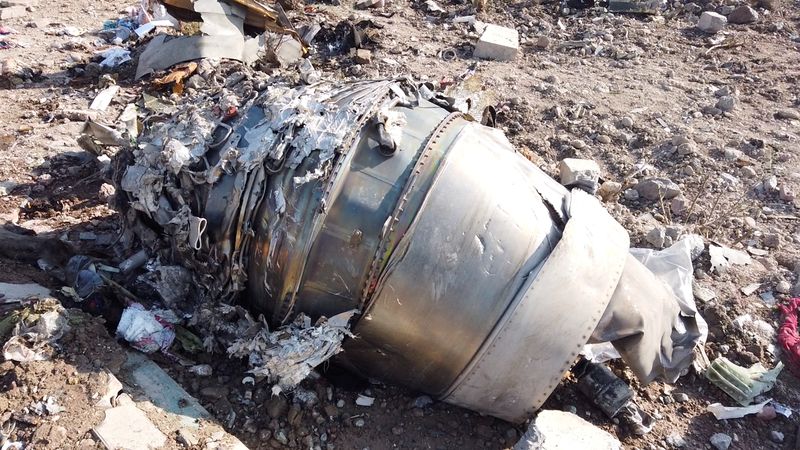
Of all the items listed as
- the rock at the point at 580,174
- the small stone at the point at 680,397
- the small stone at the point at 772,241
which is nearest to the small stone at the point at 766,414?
the small stone at the point at 680,397

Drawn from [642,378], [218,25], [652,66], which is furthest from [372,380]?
[652,66]

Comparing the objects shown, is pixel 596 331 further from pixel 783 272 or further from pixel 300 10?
pixel 300 10

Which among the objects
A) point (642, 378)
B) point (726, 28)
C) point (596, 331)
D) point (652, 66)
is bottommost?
point (642, 378)

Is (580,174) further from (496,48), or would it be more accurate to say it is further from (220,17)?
(220,17)

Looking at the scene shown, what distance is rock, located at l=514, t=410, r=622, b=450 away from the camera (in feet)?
9.45

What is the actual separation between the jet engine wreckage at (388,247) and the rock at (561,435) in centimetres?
12

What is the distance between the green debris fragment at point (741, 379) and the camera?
361 cm

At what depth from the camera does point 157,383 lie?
308cm

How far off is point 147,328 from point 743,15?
838 centimetres

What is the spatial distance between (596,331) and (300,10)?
6355 mm

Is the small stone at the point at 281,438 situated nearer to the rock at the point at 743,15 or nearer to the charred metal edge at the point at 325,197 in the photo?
the charred metal edge at the point at 325,197

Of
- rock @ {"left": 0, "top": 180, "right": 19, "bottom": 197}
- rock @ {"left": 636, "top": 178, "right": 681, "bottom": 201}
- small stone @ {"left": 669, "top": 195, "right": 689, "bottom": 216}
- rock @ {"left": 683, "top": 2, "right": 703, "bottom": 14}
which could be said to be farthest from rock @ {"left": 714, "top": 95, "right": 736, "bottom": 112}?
rock @ {"left": 0, "top": 180, "right": 19, "bottom": 197}

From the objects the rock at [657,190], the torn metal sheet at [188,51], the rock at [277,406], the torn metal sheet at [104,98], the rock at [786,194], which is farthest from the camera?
the torn metal sheet at [188,51]

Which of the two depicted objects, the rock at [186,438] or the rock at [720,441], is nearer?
the rock at [186,438]
